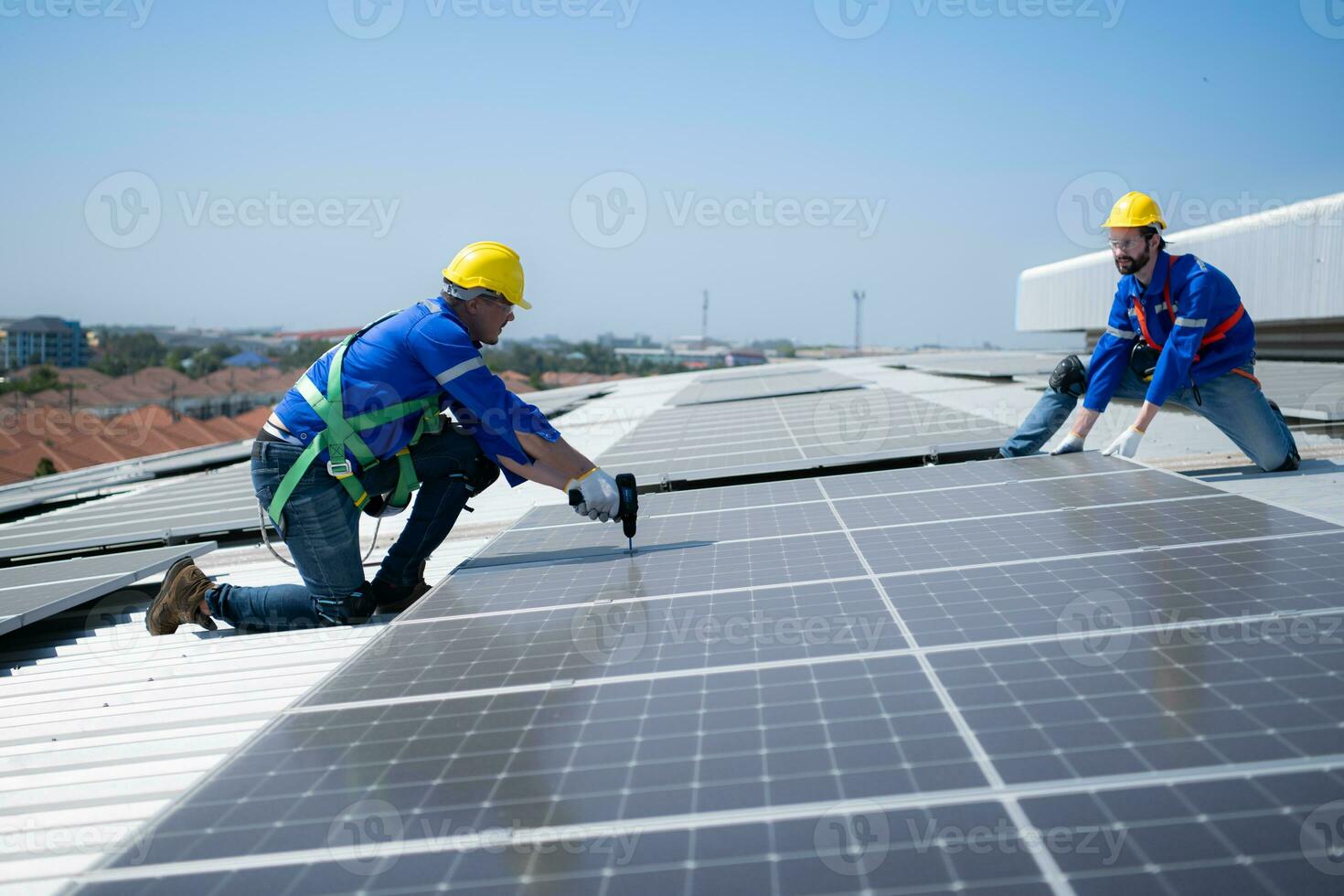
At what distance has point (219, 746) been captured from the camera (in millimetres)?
3506

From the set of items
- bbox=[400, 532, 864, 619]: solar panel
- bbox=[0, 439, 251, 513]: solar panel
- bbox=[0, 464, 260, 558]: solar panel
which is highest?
bbox=[400, 532, 864, 619]: solar panel

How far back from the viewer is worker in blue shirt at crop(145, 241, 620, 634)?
212 inches

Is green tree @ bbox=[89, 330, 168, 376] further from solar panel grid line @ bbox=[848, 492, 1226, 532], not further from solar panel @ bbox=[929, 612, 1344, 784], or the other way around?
solar panel @ bbox=[929, 612, 1344, 784]

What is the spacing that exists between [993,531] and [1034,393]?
Answer: 10524 mm

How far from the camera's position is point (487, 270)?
5.54 meters

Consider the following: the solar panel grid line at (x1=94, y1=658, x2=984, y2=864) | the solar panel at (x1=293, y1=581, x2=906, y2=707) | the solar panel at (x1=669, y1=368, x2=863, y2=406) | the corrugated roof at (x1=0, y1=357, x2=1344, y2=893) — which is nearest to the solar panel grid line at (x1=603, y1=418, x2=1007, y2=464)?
the corrugated roof at (x1=0, y1=357, x2=1344, y2=893)

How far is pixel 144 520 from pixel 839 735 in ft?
26.3

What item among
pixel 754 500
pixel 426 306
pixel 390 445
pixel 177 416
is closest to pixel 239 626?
pixel 390 445

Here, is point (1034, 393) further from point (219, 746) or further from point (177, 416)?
point (177, 416)

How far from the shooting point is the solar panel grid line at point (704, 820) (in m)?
2.12

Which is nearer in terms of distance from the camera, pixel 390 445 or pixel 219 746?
pixel 219 746

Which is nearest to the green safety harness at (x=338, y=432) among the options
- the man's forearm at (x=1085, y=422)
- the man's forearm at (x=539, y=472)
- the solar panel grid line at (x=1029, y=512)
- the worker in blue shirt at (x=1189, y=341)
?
the man's forearm at (x=539, y=472)

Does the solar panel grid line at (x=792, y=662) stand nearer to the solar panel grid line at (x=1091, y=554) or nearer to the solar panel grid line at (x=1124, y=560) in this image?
the solar panel grid line at (x=1124, y=560)

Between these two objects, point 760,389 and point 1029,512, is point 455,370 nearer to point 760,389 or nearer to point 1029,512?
point 1029,512
